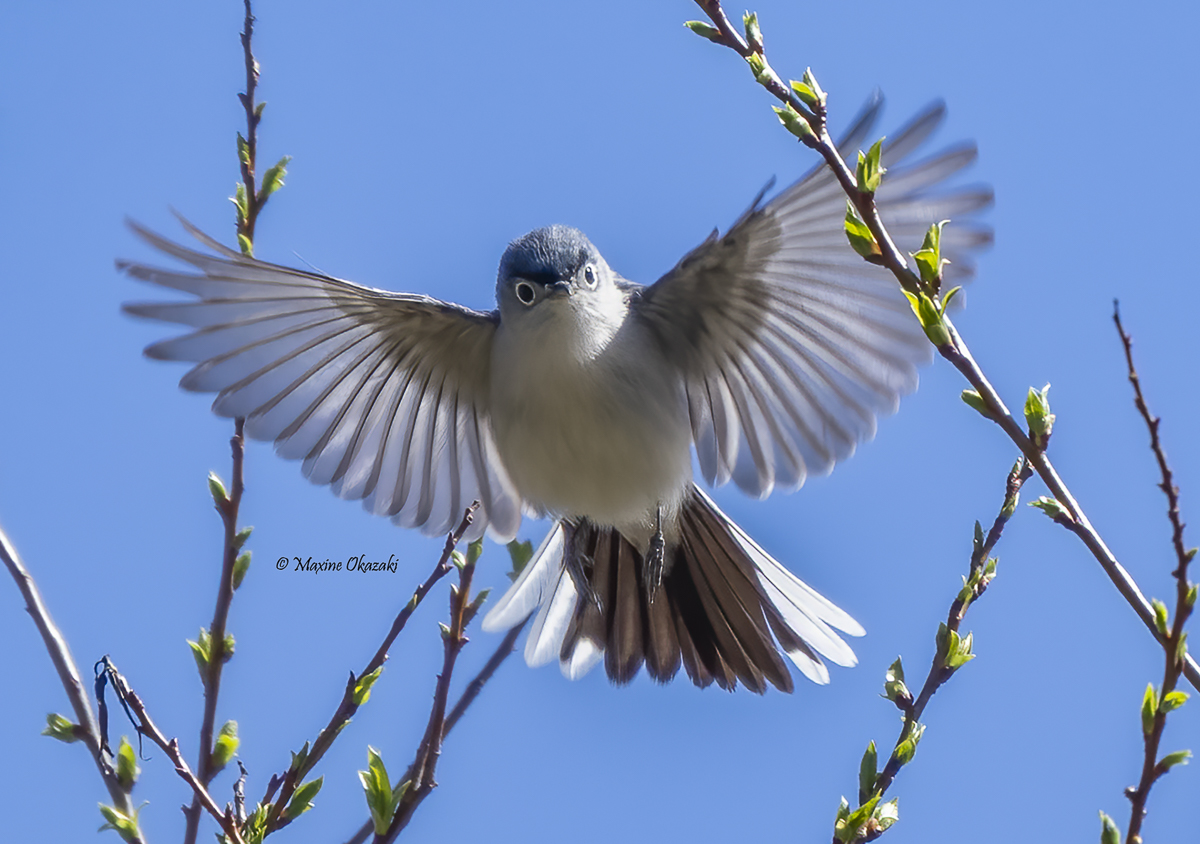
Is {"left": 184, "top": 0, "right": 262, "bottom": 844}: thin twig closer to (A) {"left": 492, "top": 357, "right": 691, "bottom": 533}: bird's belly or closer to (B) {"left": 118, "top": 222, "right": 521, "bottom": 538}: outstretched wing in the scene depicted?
(B) {"left": 118, "top": 222, "right": 521, "bottom": 538}: outstretched wing

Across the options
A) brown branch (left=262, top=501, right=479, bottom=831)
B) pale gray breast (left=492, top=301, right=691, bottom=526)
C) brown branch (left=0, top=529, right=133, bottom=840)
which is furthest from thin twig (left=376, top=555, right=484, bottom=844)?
pale gray breast (left=492, top=301, right=691, bottom=526)

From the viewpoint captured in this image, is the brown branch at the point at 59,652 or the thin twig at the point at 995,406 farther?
the brown branch at the point at 59,652

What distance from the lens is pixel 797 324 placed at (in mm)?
4293

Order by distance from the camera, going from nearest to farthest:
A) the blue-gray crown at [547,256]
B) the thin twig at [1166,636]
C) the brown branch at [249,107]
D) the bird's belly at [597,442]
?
the thin twig at [1166,636]
the brown branch at [249,107]
the blue-gray crown at [547,256]
the bird's belly at [597,442]

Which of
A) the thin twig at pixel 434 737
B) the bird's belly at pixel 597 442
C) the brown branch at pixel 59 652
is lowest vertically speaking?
the brown branch at pixel 59 652

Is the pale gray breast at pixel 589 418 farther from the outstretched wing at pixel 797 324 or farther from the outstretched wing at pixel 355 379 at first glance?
the outstretched wing at pixel 355 379

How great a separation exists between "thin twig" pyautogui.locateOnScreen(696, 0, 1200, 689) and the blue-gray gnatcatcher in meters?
1.43

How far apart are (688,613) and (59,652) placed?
2.74 meters

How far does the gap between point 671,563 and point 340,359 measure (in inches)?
61.5

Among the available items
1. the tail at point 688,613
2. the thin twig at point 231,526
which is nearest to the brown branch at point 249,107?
the thin twig at point 231,526

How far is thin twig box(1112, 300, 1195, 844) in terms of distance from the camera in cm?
174

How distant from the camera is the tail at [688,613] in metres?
4.61

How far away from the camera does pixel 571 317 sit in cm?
406

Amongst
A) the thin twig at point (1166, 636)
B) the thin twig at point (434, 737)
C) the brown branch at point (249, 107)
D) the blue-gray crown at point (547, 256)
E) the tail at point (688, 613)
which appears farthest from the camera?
the tail at point (688, 613)
